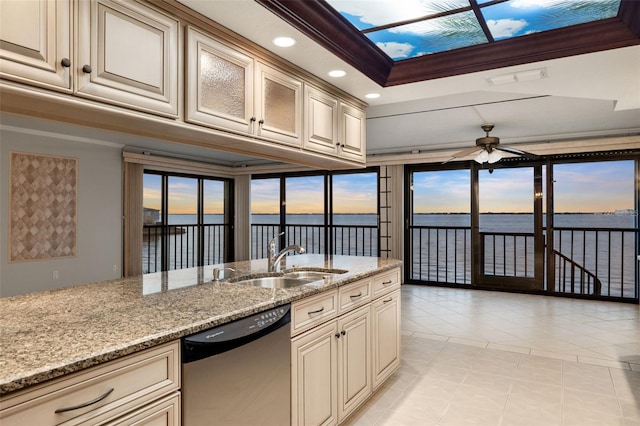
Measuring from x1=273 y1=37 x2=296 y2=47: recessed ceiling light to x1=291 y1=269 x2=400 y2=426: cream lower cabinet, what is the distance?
1.42 meters

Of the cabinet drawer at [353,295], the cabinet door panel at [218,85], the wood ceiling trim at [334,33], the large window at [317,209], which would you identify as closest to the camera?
the cabinet door panel at [218,85]

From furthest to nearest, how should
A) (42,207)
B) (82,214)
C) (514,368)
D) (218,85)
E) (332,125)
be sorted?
(82,214), (42,207), (514,368), (332,125), (218,85)

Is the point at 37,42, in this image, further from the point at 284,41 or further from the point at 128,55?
the point at 284,41

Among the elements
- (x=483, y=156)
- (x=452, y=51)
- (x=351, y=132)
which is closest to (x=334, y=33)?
(x=452, y=51)

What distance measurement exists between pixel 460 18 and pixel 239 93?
4.38 ft

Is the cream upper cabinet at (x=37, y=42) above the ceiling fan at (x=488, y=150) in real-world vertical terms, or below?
below

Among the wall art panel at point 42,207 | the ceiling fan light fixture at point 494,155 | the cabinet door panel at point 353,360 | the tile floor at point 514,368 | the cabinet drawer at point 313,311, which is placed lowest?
the tile floor at point 514,368

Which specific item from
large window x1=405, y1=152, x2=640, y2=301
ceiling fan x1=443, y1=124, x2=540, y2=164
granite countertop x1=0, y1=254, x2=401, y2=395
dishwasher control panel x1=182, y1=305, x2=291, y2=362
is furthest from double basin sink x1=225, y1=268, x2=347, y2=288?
large window x1=405, y1=152, x2=640, y2=301

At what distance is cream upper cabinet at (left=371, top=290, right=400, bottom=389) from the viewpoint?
2705mm

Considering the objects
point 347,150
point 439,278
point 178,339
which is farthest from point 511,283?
point 178,339

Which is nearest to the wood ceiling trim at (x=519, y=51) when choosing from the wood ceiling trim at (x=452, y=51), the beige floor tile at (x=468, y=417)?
the wood ceiling trim at (x=452, y=51)

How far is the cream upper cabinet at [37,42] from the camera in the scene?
1.22 metres

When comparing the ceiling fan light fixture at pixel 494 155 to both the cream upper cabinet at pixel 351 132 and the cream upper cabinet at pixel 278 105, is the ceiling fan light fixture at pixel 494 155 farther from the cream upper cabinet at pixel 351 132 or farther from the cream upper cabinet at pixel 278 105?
the cream upper cabinet at pixel 278 105

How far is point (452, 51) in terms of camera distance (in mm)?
2621
